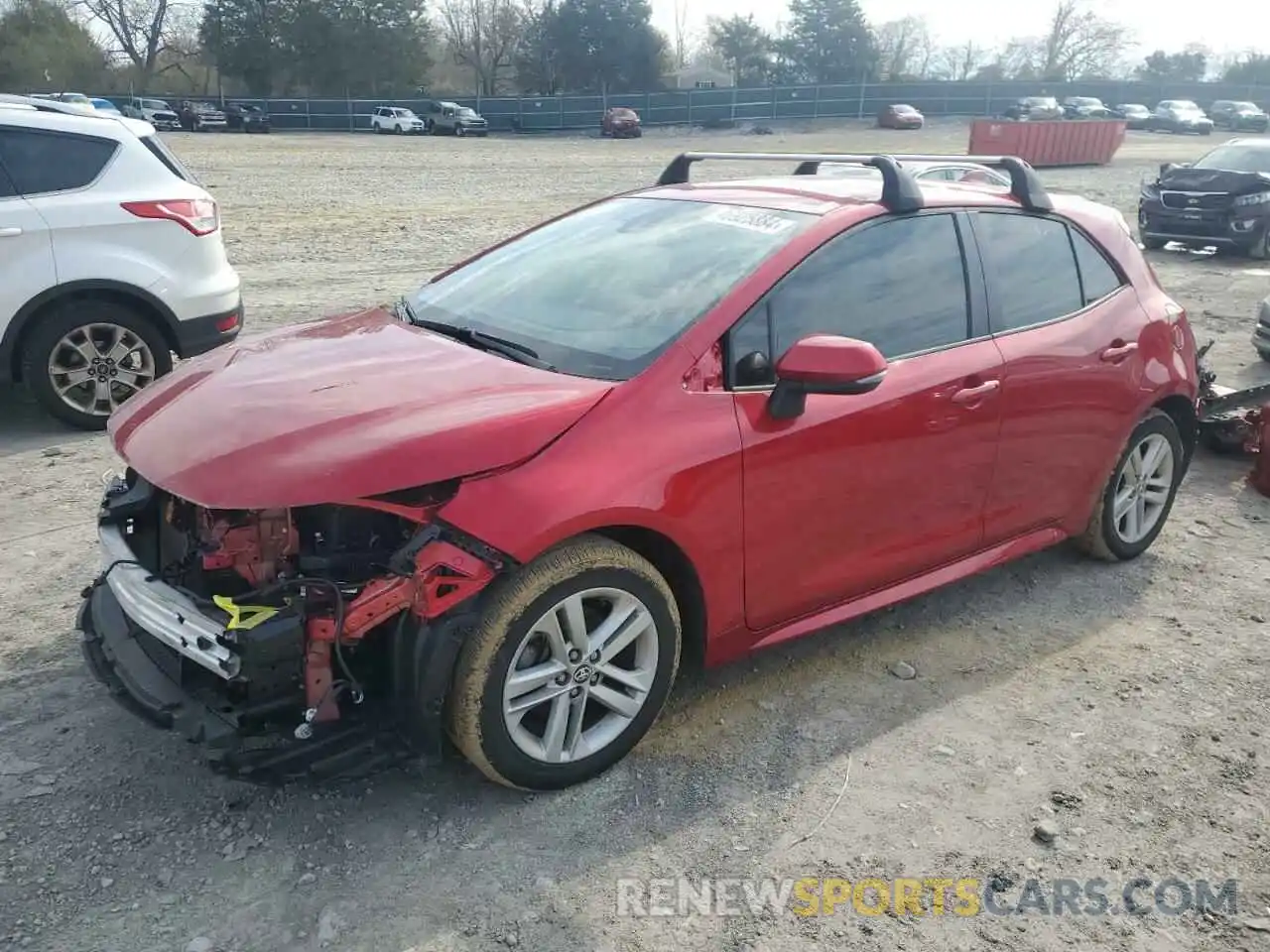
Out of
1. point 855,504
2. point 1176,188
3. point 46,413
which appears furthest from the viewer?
point 1176,188

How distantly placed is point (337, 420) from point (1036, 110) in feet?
181

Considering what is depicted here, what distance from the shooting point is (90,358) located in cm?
627

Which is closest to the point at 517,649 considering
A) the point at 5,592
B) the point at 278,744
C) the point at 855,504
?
the point at 278,744

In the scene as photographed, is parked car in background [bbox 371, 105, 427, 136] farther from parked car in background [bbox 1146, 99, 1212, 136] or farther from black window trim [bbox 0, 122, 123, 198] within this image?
black window trim [bbox 0, 122, 123, 198]

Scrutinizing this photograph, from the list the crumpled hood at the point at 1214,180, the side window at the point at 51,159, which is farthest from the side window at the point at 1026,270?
the crumpled hood at the point at 1214,180

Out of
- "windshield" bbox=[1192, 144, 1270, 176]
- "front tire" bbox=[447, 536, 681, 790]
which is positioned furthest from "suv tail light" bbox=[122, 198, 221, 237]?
"windshield" bbox=[1192, 144, 1270, 176]

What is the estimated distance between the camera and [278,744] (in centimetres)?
271

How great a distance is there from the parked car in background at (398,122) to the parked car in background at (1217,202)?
126ft

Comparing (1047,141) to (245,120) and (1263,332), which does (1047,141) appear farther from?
(245,120)

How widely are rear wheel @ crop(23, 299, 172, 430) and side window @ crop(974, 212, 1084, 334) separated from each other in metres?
4.78

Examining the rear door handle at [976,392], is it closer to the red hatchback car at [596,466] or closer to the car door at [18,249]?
the red hatchback car at [596,466]

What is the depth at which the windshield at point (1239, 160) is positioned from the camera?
14938mm

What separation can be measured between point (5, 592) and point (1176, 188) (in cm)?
1530

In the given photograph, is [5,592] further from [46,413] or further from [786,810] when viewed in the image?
[786,810]
